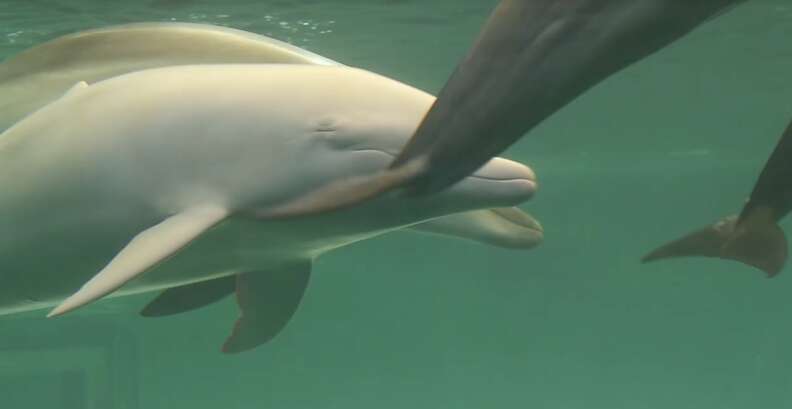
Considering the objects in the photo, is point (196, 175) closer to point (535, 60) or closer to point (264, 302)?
point (264, 302)

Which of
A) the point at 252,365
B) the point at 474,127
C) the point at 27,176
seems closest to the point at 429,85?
the point at 27,176

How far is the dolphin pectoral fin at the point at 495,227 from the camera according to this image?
3.84 metres

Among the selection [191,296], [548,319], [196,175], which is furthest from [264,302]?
[548,319]

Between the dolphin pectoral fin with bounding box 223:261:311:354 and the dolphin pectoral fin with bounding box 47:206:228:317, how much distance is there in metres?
0.87

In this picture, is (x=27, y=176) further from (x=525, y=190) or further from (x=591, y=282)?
(x=591, y=282)

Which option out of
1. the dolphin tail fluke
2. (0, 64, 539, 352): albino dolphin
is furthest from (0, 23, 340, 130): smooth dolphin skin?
the dolphin tail fluke

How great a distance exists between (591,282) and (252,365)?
17.6m

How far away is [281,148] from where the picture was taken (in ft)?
10.5

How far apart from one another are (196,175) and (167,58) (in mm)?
878

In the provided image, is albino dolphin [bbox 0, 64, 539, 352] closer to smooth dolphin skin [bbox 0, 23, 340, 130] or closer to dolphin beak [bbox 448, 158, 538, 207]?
dolphin beak [bbox 448, 158, 538, 207]

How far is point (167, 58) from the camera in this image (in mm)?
3959

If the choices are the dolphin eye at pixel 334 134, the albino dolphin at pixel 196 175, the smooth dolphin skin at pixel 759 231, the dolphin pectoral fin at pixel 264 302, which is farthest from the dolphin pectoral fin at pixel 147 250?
the smooth dolphin skin at pixel 759 231

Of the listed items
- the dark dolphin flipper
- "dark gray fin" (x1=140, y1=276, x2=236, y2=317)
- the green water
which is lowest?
the green water

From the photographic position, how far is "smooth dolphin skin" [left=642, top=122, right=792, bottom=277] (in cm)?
361
